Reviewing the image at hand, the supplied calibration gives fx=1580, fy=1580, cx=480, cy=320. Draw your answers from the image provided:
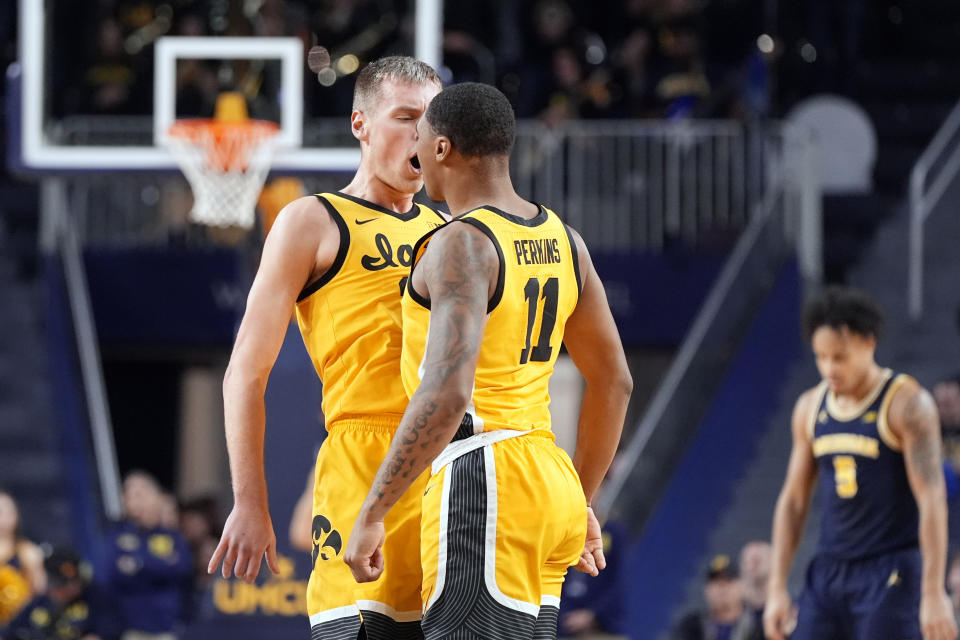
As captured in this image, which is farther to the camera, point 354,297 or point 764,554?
point 764,554

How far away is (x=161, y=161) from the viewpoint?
10422 mm

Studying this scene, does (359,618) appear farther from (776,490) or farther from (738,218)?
(738,218)

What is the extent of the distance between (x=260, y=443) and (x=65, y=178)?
6442mm

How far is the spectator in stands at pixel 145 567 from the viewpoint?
38.4 ft

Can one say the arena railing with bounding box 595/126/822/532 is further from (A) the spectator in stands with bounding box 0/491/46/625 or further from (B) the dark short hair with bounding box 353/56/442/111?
(B) the dark short hair with bounding box 353/56/442/111

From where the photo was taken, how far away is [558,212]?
15.5 metres

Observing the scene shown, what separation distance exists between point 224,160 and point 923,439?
211 inches

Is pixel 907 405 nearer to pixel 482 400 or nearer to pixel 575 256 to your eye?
pixel 575 256

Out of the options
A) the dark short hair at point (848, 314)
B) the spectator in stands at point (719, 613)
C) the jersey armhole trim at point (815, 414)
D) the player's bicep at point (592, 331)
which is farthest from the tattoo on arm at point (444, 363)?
the spectator in stands at point (719, 613)

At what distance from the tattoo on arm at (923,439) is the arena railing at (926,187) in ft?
25.3

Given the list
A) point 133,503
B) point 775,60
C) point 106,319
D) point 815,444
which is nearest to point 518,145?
point 775,60

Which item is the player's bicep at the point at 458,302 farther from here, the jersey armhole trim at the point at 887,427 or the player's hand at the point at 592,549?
the jersey armhole trim at the point at 887,427

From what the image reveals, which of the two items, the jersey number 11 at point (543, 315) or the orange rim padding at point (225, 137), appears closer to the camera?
the jersey number 11 at point (543, 315)

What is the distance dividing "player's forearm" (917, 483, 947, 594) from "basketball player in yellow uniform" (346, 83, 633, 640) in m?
2.69
